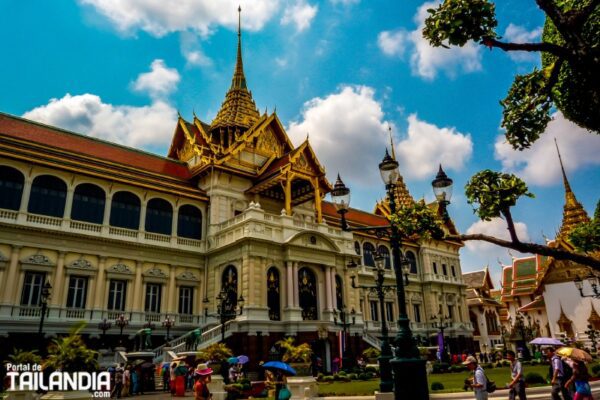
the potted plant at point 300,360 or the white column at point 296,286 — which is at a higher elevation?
the white column at point 296,286

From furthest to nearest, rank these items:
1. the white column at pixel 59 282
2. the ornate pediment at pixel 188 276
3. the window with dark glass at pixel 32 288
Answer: the ornate pediment at pixel 188 276, the white column at pixel 59 282, the window with dark glass at pixel 32 288

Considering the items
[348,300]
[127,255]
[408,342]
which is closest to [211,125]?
[127,255]

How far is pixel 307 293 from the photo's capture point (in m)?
26.4

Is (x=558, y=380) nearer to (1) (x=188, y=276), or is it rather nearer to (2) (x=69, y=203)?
(1) (x=188, y=276)

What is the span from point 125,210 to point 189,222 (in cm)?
407

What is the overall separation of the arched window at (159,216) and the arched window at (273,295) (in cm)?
694

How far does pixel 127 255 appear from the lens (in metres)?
24.3

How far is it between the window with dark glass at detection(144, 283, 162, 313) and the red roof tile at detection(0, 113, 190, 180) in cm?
768

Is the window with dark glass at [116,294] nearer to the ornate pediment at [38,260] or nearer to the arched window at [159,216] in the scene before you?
the ornate pediment at [38,260]

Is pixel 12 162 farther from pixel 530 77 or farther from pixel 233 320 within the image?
pixel 530 77

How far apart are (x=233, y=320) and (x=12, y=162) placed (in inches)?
542

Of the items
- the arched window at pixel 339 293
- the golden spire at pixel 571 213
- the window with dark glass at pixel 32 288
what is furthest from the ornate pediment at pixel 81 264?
the golden spire at pixel 571 213

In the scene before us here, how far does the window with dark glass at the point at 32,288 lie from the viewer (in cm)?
2083

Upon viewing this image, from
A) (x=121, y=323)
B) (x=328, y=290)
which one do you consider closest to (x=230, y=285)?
(x=328, y=290)
